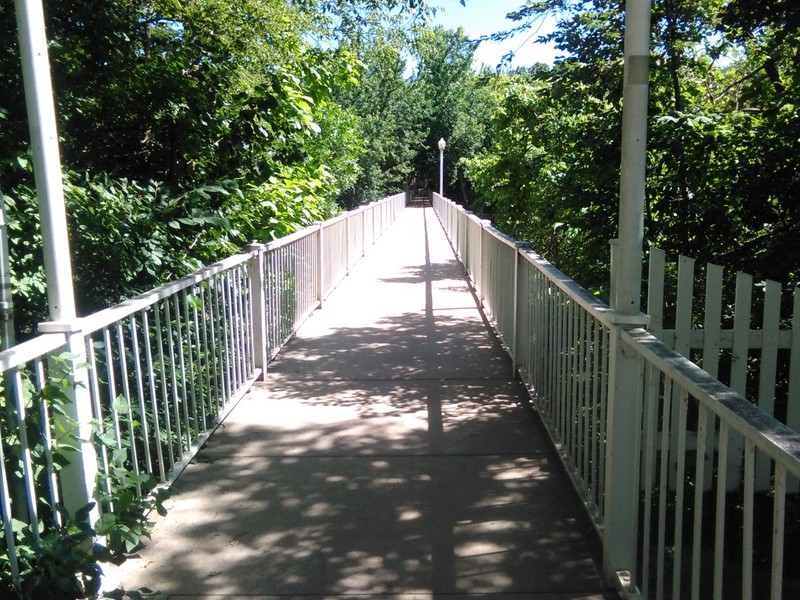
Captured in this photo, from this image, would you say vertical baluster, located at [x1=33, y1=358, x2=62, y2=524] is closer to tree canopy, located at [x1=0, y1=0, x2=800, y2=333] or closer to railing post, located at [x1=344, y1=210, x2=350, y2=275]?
tree canopy, located at [x1=0, y1=0, x2=800, y2=333]

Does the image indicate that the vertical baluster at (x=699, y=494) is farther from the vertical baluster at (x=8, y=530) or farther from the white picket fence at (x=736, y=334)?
the vertical baluster at (x=8, y=530)

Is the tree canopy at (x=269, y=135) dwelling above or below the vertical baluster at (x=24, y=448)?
above

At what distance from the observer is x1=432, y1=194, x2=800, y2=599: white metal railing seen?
2.05 metres

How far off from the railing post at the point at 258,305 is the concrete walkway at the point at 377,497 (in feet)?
0.89

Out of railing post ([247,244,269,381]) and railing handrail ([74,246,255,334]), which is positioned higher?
railing handrail ([74,246,255,334])

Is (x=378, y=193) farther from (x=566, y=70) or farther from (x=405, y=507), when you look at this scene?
(x=405, y=507)

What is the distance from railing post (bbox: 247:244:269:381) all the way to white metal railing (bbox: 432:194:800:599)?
2216 mm

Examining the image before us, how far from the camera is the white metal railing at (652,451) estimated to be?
205 cm

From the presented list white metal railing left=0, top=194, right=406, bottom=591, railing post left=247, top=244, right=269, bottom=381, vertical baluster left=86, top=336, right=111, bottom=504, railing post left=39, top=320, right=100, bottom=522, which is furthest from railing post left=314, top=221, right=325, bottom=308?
railing post left=39, top=320, right=100, bottom=522

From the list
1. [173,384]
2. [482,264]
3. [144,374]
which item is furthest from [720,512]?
[482,264]

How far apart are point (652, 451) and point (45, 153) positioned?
261 cm

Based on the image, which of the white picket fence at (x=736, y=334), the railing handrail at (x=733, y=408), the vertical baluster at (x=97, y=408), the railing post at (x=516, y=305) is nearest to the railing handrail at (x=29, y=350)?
the vertical baluster at (x=97, y=408)

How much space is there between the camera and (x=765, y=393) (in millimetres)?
4109

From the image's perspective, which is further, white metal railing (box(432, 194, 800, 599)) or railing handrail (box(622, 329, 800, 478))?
white metal railing (box(432, 194, 800, 599))
